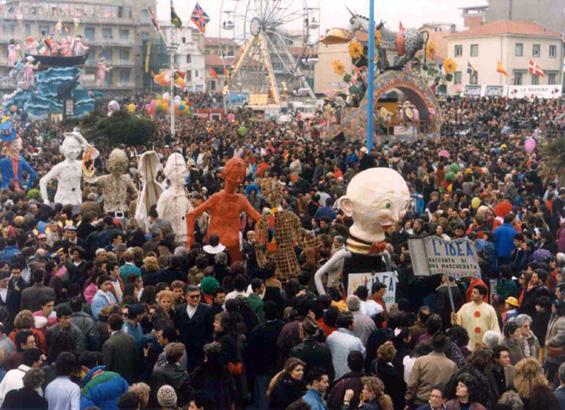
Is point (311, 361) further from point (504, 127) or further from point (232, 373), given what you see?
point (504, 127)

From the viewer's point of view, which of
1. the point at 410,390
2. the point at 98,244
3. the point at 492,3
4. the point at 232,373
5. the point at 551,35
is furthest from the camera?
the point at 492,3

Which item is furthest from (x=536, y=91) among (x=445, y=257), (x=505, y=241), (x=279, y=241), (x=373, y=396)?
(x=373, y=396)

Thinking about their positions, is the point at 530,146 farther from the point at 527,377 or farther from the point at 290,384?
the point at 290,384

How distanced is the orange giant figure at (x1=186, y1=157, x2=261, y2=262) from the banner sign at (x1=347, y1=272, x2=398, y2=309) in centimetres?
280

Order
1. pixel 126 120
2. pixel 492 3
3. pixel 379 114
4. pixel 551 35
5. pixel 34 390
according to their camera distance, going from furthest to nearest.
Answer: pixel 492 3
pixel 551 35
pixel 379 114
pixel 126 120
pixel 34 390

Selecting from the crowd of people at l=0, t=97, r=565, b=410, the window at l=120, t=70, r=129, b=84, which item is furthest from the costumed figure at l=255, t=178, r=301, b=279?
the window at l=120, t=70, r=129, b=84

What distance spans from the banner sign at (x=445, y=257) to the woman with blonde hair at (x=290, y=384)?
2.57 meters

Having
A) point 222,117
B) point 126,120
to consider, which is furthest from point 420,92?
point 222,117

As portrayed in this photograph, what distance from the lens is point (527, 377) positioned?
21.4 ft

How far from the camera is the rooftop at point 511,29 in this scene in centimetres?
5509

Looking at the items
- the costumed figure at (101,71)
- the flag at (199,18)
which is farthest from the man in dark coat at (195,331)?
the costumed figure at (101,71)

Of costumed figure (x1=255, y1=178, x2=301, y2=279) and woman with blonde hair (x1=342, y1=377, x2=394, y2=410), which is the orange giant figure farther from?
woman with blonde hair (x1=342, y1=377, x2=394, y2=410)

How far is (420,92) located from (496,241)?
878 inches

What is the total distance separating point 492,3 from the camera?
63.6 meters
